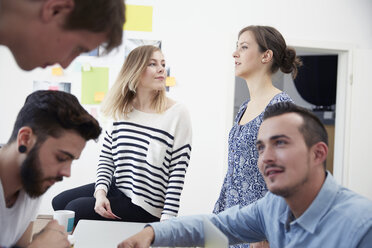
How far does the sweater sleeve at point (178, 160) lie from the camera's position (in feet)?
6.21

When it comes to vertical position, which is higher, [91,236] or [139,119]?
[139,119]

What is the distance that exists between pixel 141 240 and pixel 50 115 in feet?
1.49

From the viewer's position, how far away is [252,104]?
76.1 inches

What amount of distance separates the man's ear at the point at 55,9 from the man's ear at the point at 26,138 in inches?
16.6

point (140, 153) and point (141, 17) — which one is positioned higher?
point (141, 17)

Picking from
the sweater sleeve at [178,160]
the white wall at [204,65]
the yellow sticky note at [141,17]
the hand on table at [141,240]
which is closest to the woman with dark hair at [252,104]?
the sweater sleeve at [178,160]

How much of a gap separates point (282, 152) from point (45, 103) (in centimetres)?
71

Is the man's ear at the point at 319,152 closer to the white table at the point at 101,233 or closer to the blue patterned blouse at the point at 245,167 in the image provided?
the blue patterned blouse at the point at 245,167

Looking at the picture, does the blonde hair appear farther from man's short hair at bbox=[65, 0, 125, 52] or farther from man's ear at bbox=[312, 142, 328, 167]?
man's short hair at bbox=[65, 0, 125, 52]

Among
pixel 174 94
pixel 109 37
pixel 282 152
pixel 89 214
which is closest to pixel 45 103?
pixel 109 37

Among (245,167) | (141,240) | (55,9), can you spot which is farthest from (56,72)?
(55,9)

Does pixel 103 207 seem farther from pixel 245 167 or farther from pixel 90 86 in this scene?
pixel 90 86

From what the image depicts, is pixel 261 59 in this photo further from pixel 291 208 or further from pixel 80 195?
pixel 80 195

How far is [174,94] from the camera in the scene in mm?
3822
